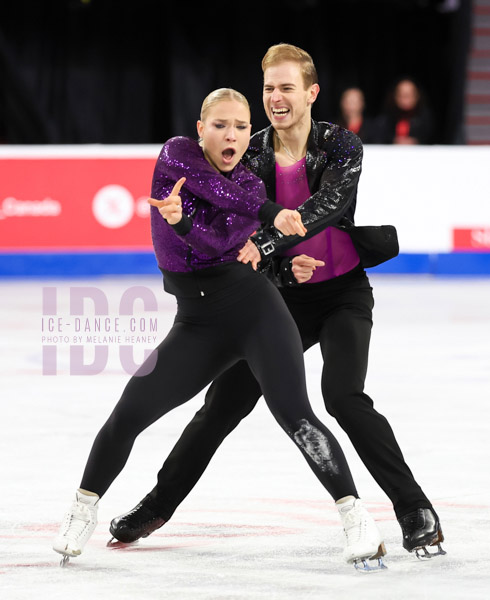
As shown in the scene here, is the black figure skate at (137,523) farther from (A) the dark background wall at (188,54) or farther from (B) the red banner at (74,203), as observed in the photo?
(A) the dark background wall at (188,54)

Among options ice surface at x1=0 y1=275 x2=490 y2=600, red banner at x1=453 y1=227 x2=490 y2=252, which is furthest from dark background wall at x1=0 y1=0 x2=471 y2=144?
ice surface at x1=0 y1=275 x2=490 y2=600

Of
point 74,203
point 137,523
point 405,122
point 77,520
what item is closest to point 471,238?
point 405,122

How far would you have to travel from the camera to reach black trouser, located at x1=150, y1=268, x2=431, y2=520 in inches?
138

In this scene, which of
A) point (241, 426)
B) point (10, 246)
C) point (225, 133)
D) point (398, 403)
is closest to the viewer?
point (225, 133)

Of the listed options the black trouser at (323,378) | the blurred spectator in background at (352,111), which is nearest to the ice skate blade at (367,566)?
the black trouser at (323,378)

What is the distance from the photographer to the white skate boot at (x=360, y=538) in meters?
3.26

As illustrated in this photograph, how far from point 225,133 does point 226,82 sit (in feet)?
39.6

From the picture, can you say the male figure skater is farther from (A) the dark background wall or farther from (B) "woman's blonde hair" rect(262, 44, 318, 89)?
(A) the dark background wall

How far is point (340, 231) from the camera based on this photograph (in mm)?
3748

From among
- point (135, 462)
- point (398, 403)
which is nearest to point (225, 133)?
point (135, 462)

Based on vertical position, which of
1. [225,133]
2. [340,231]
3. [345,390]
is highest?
[225,133]

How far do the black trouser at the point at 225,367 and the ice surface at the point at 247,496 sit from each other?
0.89 ft

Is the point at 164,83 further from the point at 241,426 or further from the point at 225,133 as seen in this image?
the point at 225,133

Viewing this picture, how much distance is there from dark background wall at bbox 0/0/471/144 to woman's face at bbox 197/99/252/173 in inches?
444
